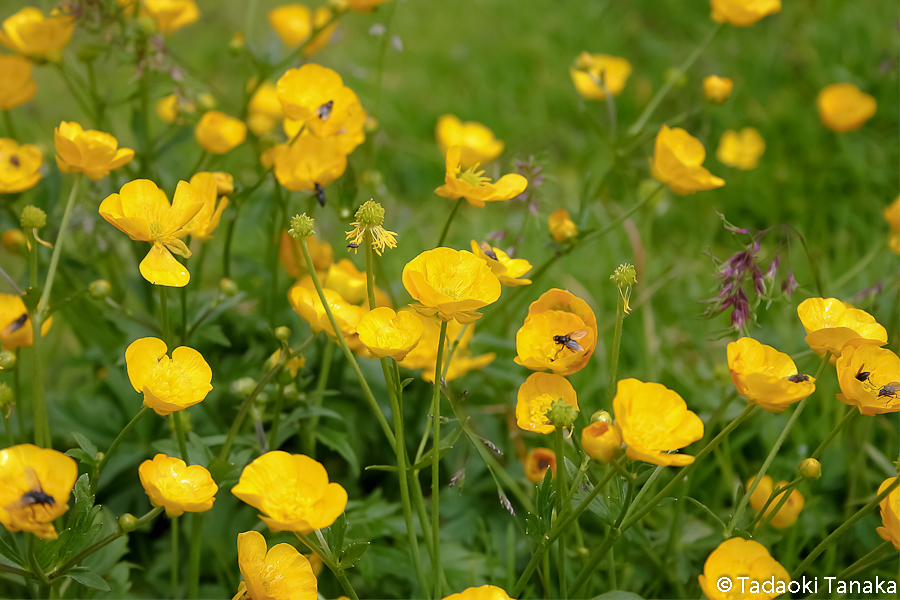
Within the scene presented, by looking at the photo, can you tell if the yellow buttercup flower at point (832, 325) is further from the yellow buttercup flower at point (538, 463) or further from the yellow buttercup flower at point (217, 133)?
the yellow buttercup flower at point (217, 133)

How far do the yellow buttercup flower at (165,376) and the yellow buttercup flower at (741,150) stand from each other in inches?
69.7

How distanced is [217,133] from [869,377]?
1.16 m

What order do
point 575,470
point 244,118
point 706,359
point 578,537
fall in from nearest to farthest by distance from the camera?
point 575,470
point 578,537
point 244,118
point 706,359

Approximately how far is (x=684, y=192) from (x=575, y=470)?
589 millimetres

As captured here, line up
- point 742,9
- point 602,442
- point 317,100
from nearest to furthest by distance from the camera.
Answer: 1. point 602,442
2. point 317,100
3. point 742,9

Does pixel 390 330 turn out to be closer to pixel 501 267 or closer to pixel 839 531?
pixel 501 267

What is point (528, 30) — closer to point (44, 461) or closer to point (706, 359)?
point (706, 359)

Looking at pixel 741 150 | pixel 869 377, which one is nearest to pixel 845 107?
pixel 741 150

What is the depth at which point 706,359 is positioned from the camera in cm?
185

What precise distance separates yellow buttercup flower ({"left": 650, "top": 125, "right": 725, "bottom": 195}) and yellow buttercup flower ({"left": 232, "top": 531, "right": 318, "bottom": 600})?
876 millimetres

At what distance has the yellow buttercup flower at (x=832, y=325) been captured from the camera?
0.92 metres

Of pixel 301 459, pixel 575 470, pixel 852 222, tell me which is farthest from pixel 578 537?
pixel 852 222

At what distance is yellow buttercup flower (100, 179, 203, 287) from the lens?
972mm

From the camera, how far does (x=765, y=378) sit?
0.84 meters
